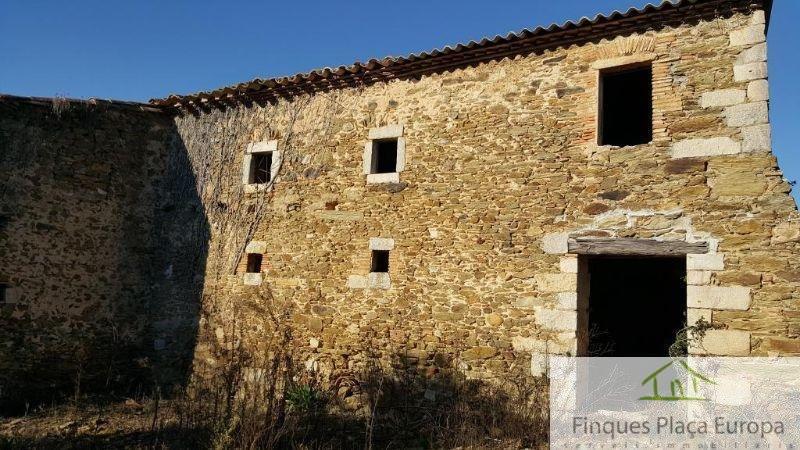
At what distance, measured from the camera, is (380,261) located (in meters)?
8.00

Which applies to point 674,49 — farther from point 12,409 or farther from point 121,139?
point 12,409

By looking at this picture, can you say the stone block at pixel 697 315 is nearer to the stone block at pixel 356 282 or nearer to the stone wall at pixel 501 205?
the stone wall at pixel 501 205

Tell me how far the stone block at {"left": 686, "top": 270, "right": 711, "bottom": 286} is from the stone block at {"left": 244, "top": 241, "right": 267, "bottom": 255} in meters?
5.96

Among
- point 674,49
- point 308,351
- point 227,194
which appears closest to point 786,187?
point 674,49

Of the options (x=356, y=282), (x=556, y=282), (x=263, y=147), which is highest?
(x=263, y=147)

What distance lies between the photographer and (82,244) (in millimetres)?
9156

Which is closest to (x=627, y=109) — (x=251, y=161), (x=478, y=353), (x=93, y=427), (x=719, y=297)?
(x=719, y=297)

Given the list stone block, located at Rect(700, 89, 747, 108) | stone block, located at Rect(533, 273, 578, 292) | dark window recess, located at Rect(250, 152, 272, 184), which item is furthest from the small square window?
stone block, located at Rect(700, 89, 747, 108)

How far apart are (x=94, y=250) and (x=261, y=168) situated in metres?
3.06

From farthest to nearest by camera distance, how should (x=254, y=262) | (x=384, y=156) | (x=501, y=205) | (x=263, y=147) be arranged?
(x=263, y=147)
(x=254, y=262)
(x=384, y=156)
(x=501, y=205)

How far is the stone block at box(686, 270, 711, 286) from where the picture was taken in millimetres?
5879

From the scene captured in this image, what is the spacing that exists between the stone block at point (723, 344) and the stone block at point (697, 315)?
0.47 ft

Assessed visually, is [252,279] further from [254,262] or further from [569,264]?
[569,264]

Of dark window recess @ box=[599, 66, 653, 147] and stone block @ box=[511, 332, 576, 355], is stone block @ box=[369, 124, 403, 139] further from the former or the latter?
stone block @ box=[511, 332, 576, 355]
